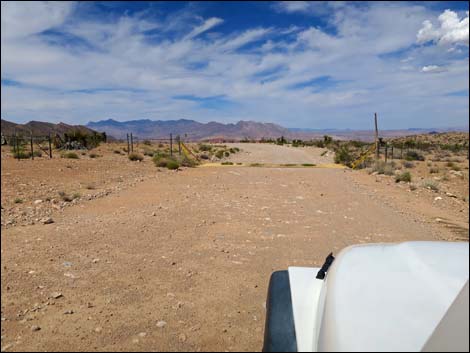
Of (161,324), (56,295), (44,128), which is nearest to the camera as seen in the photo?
(161,324)

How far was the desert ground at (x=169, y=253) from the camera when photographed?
91.0 inches

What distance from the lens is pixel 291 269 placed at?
5.07 ft

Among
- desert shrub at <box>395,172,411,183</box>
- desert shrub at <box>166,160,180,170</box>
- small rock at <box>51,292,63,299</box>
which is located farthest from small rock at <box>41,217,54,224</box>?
desert shrub at <box>166,160,180,170</box>

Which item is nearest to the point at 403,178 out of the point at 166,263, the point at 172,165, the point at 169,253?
the point at 169,253

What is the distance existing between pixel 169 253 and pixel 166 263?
33 cm

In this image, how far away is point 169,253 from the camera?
4078mm

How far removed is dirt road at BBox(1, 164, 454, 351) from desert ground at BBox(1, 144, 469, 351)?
0.04 feet

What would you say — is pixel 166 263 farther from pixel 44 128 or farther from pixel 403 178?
pixel 44 128

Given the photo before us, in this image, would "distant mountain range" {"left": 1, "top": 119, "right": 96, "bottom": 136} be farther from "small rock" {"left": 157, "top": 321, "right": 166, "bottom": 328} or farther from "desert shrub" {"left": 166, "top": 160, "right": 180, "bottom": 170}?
"desert shrub" {"left": 166, "top": 160, "right": 180, "bottom": 170}

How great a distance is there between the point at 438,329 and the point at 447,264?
22cm

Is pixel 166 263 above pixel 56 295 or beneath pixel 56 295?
beneath

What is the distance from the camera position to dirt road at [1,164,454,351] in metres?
2.29

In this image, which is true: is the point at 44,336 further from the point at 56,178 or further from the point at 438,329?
the point at 56,178

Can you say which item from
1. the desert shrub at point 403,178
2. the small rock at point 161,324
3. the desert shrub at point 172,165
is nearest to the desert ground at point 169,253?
the small rock at point 161,324
